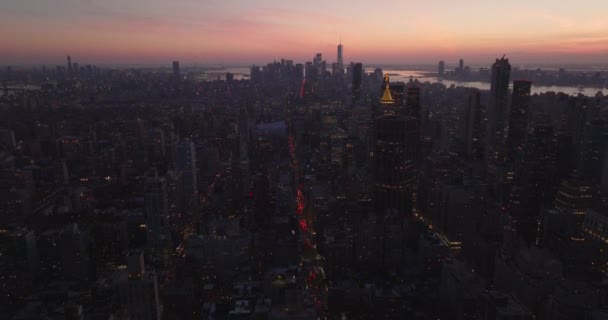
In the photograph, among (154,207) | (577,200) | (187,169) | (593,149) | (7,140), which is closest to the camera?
(577,200)

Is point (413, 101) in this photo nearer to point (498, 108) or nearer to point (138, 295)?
point (498, 108)

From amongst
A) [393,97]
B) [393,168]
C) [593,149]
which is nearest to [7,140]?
[393,168]

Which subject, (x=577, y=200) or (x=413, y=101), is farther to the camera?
(x=413, y=101)

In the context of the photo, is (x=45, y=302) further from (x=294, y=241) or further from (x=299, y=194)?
(x=299, y=194)

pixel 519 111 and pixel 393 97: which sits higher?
pixel 393 97

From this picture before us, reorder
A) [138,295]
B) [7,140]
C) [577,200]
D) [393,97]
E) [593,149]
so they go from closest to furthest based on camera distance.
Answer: [138,295] < [577,200] < [593,149] < [7,140] < [393,97]

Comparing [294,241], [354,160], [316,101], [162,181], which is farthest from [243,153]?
[316,101]

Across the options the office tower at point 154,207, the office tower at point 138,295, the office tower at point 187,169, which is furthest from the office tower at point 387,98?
the office tower at point 138,295
